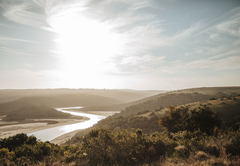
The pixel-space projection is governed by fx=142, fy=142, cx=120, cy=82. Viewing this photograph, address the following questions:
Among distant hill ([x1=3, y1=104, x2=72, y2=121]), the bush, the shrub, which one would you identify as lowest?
distant hill ([x1=3, y1=104, x2=72, y2=121])

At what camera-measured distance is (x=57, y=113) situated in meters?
64.6

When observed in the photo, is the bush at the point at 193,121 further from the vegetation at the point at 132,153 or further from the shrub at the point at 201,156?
the shrub at the point at 201,156

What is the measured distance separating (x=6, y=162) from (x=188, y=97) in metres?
66.6

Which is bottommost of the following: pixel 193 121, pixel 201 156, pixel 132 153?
pixel 193 121

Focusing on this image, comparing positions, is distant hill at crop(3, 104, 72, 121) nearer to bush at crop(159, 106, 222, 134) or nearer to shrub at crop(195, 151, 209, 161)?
bush at crop(159, 106, 222, 134)

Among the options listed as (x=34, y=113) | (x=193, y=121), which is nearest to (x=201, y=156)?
(x=193, y=121)

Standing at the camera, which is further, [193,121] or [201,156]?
→ [193,121]

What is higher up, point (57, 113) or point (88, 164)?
point (88, 164)

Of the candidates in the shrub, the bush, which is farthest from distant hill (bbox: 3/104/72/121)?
the shrub

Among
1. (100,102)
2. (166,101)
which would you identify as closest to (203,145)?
(166,101)

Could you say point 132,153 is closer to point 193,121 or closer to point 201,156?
point 201,156

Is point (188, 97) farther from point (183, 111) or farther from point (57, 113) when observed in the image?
point (57, 113)

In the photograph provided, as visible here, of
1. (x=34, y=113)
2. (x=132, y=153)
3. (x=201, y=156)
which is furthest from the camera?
(x=34, y=113)

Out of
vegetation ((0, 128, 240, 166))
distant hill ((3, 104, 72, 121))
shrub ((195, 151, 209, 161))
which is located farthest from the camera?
distant hill ((3, 104, 72, 121))
